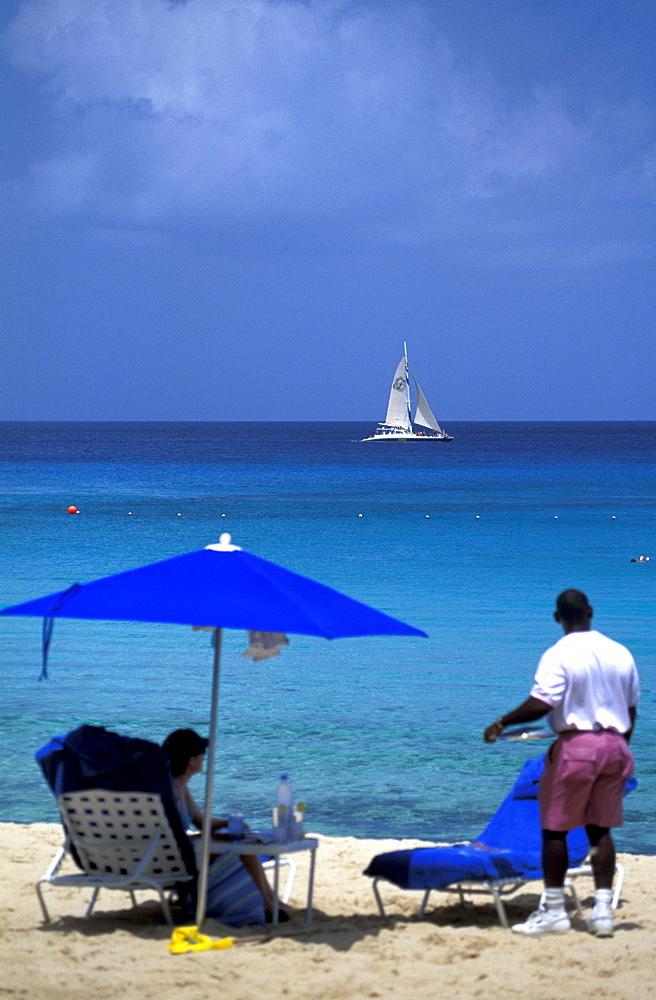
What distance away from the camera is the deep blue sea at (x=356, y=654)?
33.3ft

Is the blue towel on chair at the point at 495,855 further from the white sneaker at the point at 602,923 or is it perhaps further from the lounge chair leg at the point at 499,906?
the white sneaker at the point at 602,923

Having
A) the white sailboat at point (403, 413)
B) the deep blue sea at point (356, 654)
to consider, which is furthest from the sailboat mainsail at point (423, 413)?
the deep blue sea at point (356, 654)

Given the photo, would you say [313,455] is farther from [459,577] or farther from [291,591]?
[291,591]

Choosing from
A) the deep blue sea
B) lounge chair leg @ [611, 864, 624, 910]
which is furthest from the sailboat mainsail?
lounge chair leg @ [611, 864, 624, 910]

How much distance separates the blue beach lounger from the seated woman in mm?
601

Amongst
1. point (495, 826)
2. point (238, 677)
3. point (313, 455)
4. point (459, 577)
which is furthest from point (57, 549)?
point (313, 455)


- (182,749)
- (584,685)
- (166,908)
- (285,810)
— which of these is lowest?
(166,908)

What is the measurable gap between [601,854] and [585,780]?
17.0 inches

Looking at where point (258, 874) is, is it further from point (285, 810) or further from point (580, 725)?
point (580, 725)

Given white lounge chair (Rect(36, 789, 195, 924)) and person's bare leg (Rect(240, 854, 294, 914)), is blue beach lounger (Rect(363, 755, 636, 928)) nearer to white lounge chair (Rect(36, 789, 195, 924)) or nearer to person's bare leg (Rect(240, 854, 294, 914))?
person's bare leg (Rect(240, 854, 294, 914))

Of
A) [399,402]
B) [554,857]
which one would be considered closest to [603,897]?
[554,857]

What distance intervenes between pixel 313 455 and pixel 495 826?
101060 mm

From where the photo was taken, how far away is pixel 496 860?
20.2 feet

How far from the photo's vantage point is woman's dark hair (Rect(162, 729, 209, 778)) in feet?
19.6
